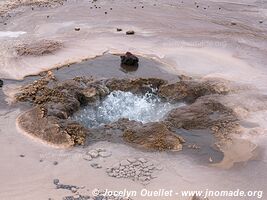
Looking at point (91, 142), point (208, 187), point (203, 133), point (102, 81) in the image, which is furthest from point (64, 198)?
point (102, 81)

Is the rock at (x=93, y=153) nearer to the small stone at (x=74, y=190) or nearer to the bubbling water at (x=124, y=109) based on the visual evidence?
the small stone at (x=74, y=190)

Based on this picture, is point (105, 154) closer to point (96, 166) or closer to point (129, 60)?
point (96, 166)

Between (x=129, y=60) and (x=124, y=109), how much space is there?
3.40 metres

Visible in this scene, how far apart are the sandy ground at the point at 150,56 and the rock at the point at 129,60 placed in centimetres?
117

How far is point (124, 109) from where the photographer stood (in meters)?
13.6

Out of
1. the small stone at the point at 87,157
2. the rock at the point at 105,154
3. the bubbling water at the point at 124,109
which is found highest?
the bubbling water at the point at 124,109

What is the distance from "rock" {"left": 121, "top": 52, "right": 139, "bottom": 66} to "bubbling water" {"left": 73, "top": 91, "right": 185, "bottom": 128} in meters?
2.33

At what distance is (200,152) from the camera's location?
11508mm

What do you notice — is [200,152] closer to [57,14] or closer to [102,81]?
[102,81]

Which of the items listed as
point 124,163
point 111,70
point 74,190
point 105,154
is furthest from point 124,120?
point 111,70

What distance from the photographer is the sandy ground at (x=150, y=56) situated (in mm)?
10383

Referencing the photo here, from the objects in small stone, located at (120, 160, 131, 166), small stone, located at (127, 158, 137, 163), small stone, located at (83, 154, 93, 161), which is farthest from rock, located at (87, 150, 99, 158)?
small stone, located at (127, 158, 137, 163)

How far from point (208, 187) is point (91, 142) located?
3566mm

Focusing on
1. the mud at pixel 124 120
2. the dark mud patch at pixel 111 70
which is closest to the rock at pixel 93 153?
the mud at pixel 124 120
